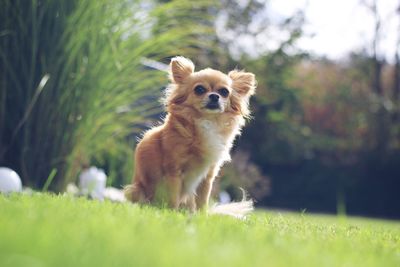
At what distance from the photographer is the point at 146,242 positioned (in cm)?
177

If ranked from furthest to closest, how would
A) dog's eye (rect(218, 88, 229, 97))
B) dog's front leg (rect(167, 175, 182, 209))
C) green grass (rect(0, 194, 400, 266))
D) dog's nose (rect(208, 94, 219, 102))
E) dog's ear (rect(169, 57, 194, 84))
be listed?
dog's ear (rect(169, 57, 194, 84)) < dog's eye (rect(218, 88, 229, 97)) < dog's nose (rect(208, 94, 219, 102)) < dog's front leg (rect(167, 175, 182, 209)) < green grass (rect(0, 194, 400, 266))

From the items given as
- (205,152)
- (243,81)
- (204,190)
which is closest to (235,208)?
(204,190)

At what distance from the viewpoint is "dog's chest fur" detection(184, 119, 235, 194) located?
138 inches

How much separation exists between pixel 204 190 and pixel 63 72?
1542mm

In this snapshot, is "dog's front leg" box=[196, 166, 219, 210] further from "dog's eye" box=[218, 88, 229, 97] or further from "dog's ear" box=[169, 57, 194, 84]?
"dog's ear" box=[169, 57, 194, 84]

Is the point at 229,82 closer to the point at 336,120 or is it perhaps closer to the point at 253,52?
the point at 253,52

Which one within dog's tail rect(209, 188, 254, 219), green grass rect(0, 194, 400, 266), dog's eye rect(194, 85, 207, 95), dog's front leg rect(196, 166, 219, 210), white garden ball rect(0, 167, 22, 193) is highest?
dog's eye rect(194, 85, 207, 95)

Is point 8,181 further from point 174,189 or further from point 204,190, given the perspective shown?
point 204,190

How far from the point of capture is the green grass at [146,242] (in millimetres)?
1530

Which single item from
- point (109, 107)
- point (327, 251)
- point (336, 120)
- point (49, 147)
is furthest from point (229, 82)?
point (336, 120)

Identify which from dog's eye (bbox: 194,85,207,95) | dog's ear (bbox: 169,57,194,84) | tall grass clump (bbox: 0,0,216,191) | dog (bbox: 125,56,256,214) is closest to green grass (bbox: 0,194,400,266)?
dog (bbox: 125,56,256,214)

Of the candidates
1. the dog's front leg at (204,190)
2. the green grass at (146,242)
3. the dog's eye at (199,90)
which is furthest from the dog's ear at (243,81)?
the green grass at (146,242)

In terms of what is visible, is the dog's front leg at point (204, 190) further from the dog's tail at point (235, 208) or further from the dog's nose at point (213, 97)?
the dog's nose at point (213, 97)

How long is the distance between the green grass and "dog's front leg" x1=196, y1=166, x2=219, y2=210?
3.40 ft
